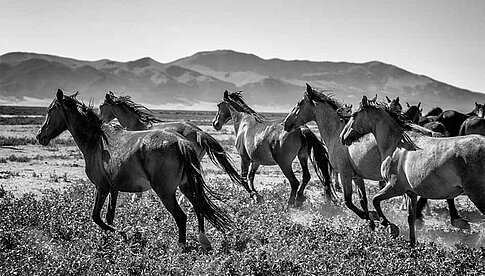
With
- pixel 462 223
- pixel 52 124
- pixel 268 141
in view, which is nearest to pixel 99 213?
pixel 52 124

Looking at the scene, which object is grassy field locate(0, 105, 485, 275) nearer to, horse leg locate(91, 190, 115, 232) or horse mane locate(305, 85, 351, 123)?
horse leg locate(91, 190, 115, 232)

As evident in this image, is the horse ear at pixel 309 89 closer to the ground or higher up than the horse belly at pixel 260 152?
higher up

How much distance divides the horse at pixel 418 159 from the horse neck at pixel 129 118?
17.7ft

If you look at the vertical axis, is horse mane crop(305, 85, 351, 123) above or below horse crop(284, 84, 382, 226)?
above

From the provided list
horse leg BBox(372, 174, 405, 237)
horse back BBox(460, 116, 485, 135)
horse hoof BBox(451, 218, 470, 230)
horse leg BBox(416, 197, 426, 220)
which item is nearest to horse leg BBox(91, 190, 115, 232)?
horse leg BBox(372, 174, 405, 237)

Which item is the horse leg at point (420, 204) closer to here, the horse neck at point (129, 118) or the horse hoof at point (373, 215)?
the horse hoof at point (373, 215)

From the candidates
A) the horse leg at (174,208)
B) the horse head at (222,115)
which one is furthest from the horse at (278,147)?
the horse leg at (174,208)

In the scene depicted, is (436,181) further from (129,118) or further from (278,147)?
(129,118)

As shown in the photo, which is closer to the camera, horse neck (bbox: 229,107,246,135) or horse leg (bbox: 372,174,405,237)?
horse leg (bbox: 372,174,405,237)

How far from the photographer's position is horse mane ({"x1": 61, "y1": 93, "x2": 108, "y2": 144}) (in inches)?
351

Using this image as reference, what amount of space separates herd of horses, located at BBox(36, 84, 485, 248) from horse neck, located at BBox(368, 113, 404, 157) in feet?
0.06

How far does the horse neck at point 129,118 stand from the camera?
12.4m

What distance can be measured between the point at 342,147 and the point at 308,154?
1.86 m

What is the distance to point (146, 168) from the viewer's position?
25.9ft
